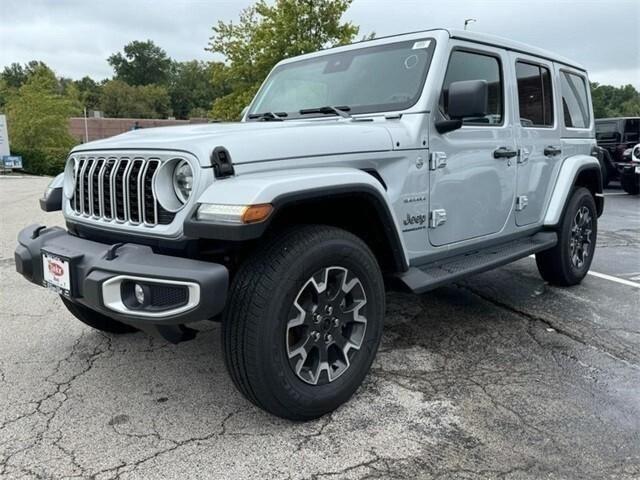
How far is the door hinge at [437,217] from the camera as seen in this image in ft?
11.1

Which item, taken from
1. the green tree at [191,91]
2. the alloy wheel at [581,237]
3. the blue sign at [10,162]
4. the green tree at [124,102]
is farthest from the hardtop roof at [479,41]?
the green tree at [191,91]

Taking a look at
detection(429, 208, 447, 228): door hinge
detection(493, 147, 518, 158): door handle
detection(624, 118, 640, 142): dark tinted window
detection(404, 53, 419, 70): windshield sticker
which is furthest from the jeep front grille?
detection(624, 118, 640, 142): dark tinted window

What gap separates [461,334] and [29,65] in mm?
98899

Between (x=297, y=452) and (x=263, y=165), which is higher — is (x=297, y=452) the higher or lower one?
the lower one

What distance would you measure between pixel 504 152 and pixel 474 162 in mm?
417

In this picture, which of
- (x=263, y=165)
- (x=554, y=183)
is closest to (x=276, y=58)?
(x=554, y=183)

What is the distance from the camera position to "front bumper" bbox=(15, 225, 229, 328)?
2227 millimetres

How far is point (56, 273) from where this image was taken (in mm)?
2684

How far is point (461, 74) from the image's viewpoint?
3.69 m

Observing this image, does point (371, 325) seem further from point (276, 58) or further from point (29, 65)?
A: point (29, 65)

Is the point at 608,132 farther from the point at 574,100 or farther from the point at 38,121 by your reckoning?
the point at 38,121

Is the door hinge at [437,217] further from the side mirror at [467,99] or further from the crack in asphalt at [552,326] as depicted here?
the crack in asphalt at [552,326]

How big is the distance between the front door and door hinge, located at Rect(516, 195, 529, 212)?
4.5 inches

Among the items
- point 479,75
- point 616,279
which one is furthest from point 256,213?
point 616,279
